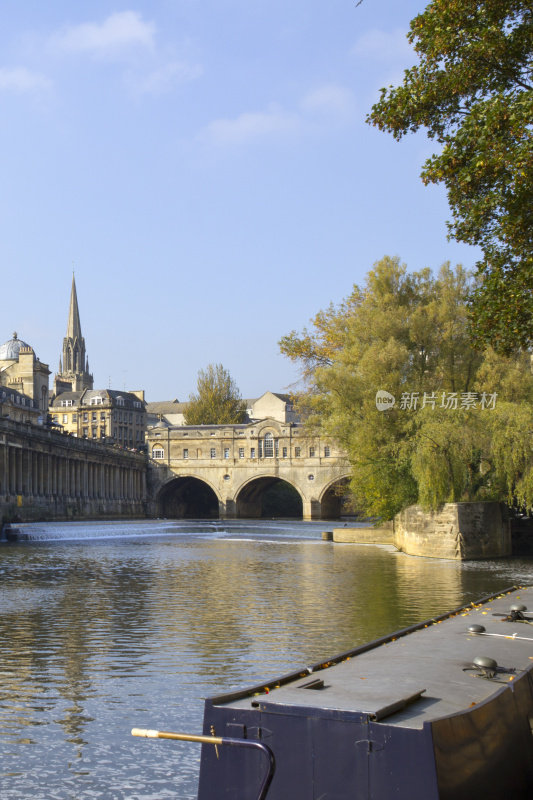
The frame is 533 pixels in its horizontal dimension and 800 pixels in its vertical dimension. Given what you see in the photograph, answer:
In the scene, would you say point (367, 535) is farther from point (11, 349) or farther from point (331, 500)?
point (11, 349)

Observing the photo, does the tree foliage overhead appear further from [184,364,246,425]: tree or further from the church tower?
the church tower

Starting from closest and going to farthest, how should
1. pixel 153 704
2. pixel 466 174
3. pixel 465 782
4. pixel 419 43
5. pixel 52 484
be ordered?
1. pixel 465 782
2. pixel 153 704
3. pixel 466 174
4. pixel 419 43
5. pixel 52 484

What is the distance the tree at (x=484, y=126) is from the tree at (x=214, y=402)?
99438 millimetres

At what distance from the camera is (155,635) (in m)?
15.3

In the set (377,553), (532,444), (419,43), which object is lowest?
(377,553)

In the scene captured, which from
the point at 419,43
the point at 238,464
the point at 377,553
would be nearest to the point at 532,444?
the point at 377,553

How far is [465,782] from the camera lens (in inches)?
220

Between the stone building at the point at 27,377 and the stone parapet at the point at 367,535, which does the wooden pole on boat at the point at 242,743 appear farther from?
the stone building at the point at 27,377

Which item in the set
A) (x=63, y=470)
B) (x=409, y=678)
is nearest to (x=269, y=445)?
(x=63, y=470)

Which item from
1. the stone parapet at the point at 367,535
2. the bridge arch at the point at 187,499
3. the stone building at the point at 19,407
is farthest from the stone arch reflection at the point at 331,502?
the stone parapet at the point at 367,535

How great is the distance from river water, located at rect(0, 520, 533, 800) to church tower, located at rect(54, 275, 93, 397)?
118 m

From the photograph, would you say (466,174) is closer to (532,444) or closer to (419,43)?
(419,43)

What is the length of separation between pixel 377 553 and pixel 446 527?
470 centimetres

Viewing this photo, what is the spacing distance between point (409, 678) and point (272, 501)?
9875 centimetres
